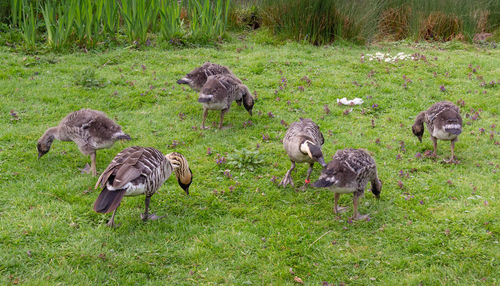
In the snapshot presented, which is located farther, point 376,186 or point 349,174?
point 376,186

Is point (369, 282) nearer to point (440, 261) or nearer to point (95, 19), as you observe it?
point (440, 261)

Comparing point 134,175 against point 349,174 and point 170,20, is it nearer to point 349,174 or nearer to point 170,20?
point 349,174

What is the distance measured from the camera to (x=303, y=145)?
6.59 metres

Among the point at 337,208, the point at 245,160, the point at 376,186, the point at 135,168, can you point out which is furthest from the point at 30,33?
the point at 376,186

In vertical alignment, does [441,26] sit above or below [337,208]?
above

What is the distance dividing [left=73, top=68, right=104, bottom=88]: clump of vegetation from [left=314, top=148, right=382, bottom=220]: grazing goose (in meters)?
6.93

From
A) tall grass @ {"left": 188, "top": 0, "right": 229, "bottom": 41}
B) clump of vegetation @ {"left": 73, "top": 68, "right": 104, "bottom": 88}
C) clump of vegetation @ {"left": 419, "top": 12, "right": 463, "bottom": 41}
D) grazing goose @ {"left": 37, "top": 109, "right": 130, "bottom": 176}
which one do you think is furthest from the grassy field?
clump of vegetation @ {"left": 419, "top": 12, "right": 463, "bottom": 41}

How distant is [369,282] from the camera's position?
5168 millimetres

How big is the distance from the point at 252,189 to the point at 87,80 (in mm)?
5901

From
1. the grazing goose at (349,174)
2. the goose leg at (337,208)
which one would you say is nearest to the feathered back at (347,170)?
the grazing goose at (349,174)

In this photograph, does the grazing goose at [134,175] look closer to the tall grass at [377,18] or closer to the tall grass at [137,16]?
the tall grass at [137,16]

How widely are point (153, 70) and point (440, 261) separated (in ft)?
29.5

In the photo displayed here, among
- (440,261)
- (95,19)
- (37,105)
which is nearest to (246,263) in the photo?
(440,261)

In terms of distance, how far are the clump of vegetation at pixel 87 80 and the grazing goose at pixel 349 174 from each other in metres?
6.93
